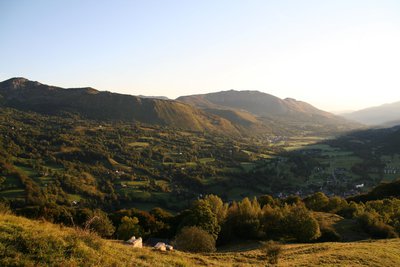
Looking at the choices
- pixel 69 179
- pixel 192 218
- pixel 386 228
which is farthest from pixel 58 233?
pixel 69 179

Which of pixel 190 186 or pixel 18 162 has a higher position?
pixel 18 162

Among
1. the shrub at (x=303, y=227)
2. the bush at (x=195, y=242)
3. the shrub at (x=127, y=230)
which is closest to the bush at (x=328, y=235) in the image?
the shrub at (x=303, y=227)

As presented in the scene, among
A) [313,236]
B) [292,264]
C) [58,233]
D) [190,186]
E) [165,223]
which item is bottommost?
[190,186]

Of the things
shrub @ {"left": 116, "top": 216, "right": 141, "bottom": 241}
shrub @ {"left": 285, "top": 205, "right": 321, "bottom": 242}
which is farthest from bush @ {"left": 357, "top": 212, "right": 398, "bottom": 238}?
shrub @ {"left": 116, "top": 216, "right": 141, "bottom": 241}

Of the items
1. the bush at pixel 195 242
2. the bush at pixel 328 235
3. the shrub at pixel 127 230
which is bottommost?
the shrub at pixel 127 230

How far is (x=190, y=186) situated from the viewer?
7776 inches

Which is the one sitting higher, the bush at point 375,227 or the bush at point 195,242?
the bush at point 195,242

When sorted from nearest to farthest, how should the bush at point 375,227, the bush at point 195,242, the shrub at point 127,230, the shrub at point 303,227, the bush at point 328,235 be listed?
the bush at point 195,242 < the shrub at point 303,227 < the bush at point 375,227 < the bush at point 328,235 < the shrub at point 127,230

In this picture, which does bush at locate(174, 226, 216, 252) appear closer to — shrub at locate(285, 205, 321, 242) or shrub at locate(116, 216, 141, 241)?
shrub at locate(285, 205, 321, 242)

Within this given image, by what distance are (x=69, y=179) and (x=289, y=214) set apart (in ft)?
458

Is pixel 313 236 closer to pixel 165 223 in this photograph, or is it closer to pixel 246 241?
pixel 246 241

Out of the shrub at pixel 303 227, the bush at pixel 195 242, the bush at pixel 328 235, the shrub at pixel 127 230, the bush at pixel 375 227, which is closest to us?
the bush at pixel 195 242

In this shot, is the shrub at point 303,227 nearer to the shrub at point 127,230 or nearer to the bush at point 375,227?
the bush at point 375,227

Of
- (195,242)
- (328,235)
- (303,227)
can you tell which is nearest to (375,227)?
(328,235)
